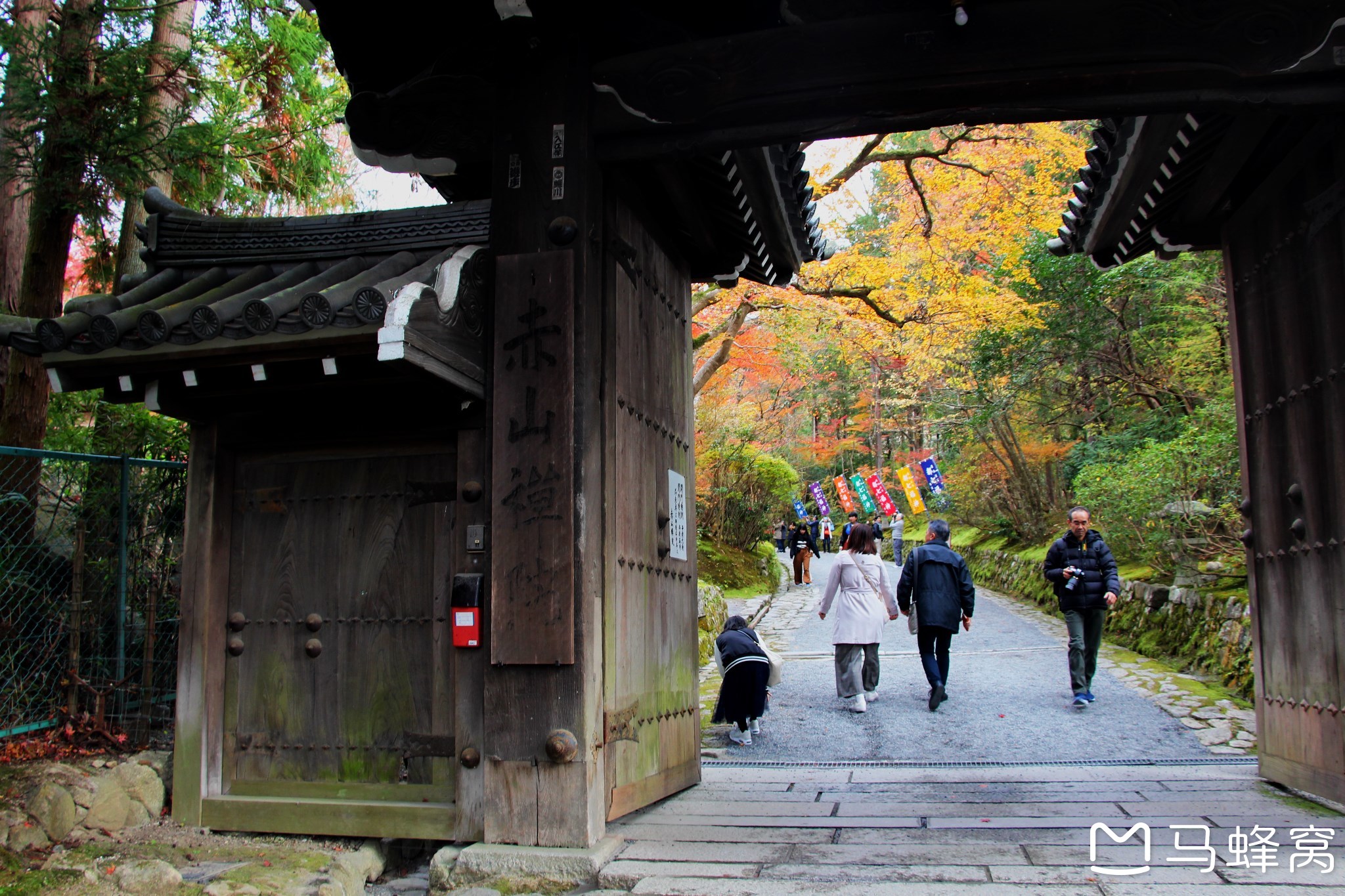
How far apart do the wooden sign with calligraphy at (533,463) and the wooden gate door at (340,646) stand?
1.94 ft

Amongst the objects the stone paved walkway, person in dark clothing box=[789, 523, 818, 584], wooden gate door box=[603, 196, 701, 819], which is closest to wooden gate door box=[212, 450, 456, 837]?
wooden gate door box=[603, 196, 701, 819]

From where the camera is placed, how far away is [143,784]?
5.17 metres

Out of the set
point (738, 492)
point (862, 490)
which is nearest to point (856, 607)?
point (738, 492)

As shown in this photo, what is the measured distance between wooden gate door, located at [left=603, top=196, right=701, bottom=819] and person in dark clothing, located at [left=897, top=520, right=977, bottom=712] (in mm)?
3483

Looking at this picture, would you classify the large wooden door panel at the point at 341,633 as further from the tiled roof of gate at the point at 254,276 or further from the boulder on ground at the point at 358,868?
the tiled roof of gate at the point at 254,276

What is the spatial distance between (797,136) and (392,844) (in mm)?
4282

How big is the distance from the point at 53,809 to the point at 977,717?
300 inches

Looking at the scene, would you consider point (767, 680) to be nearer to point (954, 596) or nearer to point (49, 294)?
point (954, 596)

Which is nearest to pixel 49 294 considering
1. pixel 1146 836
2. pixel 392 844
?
pixel 392 844

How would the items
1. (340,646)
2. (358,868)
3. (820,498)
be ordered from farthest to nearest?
(820,498)
(340,646)
(358,868)

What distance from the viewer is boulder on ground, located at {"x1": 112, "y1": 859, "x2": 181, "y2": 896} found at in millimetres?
4180

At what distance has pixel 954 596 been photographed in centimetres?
931

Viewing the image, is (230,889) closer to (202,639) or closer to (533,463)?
(202,639)

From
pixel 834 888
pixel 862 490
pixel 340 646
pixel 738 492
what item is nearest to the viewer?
pixel 834 888
